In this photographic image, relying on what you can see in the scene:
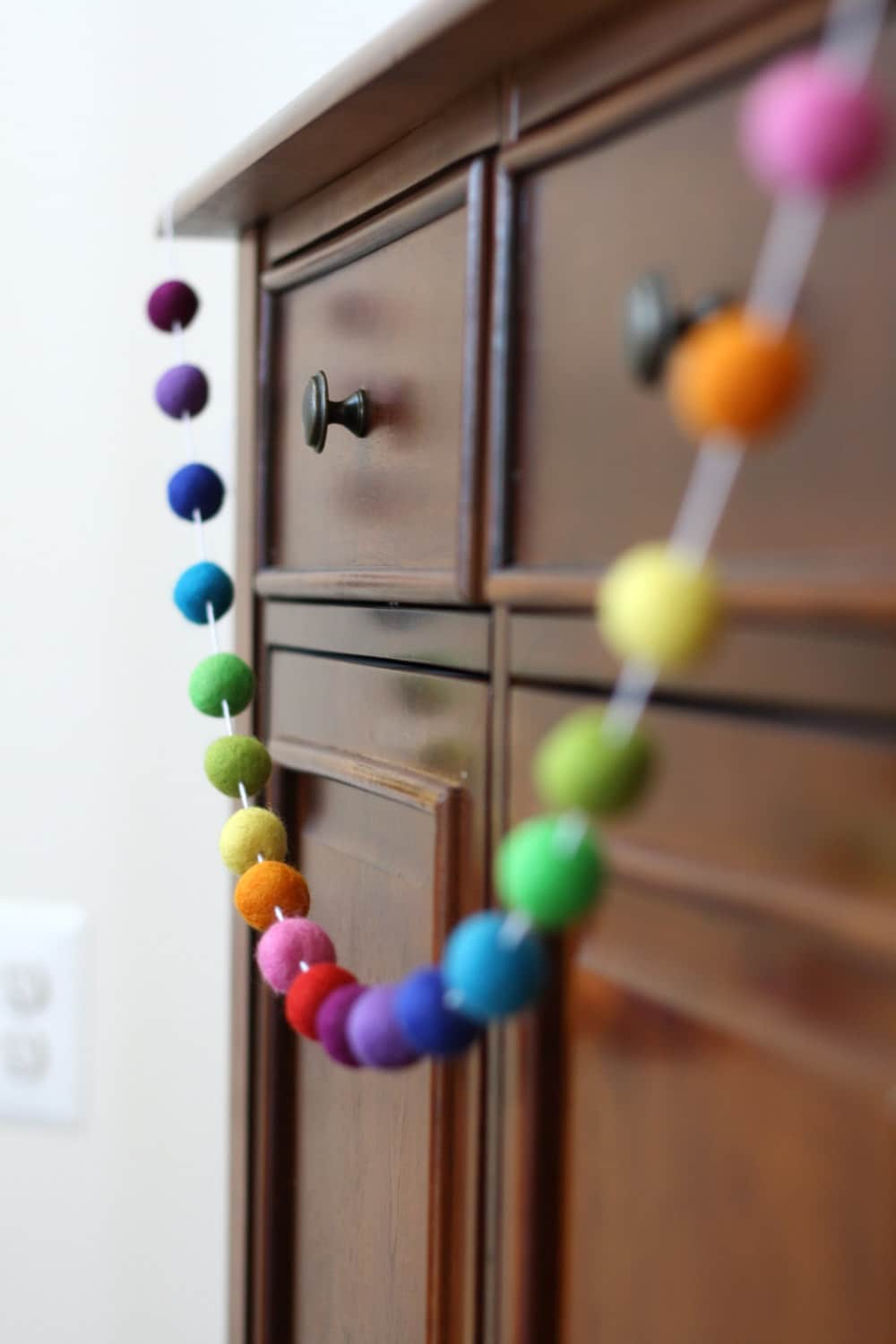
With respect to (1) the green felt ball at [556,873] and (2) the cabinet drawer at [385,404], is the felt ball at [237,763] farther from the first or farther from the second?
(1) the green felt ball at [556,873]

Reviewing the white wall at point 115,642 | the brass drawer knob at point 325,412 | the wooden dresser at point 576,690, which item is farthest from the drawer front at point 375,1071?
the white wall at point 115,642

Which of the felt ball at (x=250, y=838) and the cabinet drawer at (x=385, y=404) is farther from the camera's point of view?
the felt ball at (x=250, y=838)

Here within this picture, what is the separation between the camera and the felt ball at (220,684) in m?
0.69

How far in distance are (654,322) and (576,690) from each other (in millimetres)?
132

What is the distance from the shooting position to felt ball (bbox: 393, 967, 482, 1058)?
18.6 inches

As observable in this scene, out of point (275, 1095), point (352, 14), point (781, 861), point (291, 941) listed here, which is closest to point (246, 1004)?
point (275, 1095)

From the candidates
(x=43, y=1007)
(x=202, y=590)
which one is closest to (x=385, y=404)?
(x=202, y=590)

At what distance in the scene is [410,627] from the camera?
1.97ft

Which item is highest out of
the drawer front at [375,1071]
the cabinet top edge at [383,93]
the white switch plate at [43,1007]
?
the cabinet top edge at [383,93]

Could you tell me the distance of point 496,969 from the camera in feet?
1.43

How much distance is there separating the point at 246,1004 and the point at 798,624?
490 millimetres

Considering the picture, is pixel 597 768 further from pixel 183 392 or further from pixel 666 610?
pixel 183 392

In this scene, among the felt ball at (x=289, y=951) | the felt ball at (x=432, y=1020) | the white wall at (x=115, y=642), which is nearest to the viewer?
the felt ball at (x=432, y=1020)

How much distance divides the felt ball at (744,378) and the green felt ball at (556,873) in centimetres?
12
